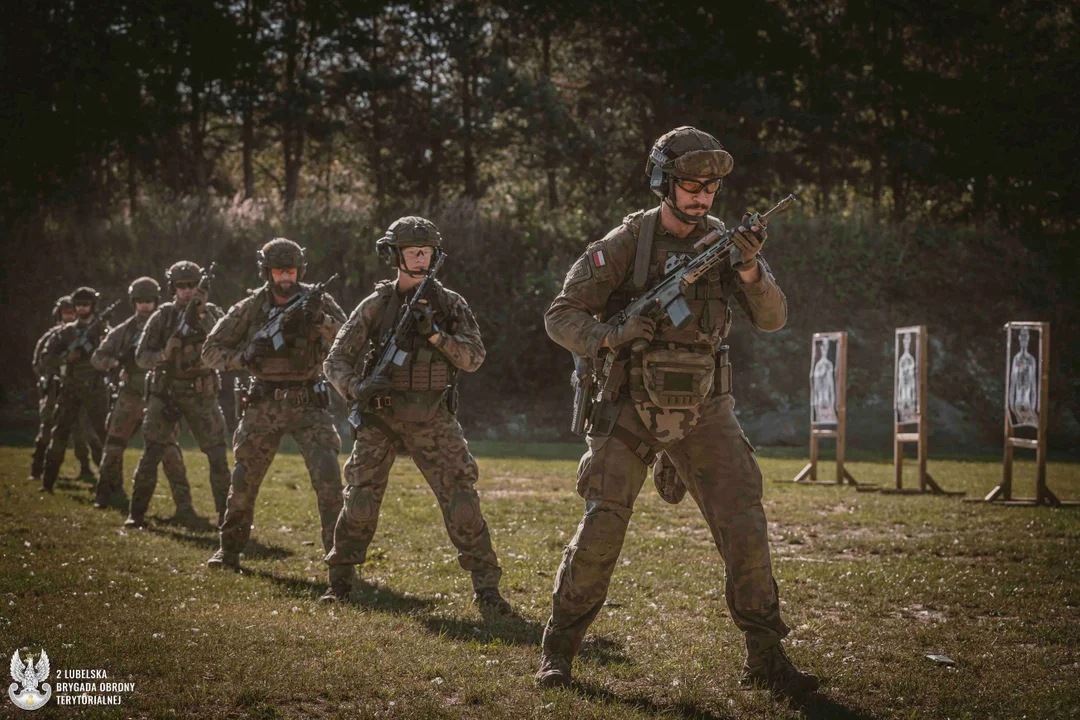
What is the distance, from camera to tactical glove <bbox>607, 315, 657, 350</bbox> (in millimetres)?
6312

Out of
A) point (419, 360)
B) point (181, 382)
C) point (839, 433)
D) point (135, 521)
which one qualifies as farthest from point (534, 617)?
point (839, 433)

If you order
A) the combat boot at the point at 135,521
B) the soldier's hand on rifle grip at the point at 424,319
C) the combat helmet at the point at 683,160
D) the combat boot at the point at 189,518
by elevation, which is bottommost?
the combat boot at the point at 189,518

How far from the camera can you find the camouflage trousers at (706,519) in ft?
20.8

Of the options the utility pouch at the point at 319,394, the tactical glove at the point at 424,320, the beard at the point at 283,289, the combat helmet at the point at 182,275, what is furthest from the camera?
the combat helmet at the point at 182,275

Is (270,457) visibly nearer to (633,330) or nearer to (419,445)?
(419,445)

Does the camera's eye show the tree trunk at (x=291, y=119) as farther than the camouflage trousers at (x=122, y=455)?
Yes

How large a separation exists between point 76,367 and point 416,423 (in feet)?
33.6

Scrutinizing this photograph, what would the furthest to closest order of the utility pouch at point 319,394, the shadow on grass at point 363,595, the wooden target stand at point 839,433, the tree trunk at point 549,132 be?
the tree trunk at point 549,132
the wooden target stand at point 839,433
the utility pouch at point 319,394
the shadow on grass at point 363,595

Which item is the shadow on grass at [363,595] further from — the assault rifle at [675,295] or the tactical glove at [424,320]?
the assault rifle at [675,295]

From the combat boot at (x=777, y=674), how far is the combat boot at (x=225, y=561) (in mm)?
5577

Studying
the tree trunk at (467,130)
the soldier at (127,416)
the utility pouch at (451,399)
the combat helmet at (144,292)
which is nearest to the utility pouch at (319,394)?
the utility pouch at (451,399)

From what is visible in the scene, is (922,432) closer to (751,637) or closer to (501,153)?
(751,637)

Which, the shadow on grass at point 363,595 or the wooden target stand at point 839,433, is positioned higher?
the wooden target stand at point 839,433

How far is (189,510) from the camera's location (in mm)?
14172
